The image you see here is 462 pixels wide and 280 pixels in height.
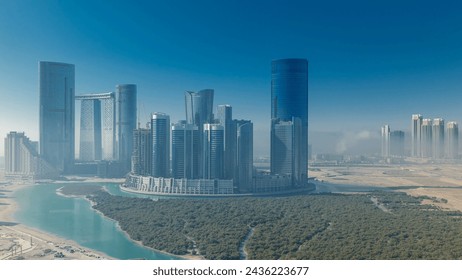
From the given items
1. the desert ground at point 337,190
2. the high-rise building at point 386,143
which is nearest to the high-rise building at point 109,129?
the desert ground at point 337,190

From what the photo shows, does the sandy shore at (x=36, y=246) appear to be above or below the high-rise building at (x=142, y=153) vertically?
below

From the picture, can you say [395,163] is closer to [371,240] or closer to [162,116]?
[162,116]

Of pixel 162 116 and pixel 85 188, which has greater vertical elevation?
pixel 162 116

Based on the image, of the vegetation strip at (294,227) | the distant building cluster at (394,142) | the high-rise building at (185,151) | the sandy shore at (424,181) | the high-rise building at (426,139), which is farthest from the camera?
the distant building cluster at (394,142)

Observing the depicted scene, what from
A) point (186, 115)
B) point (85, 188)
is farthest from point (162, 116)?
point (85, 188)

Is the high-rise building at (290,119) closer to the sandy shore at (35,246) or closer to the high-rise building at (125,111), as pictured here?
the high-rise building at (125,111)

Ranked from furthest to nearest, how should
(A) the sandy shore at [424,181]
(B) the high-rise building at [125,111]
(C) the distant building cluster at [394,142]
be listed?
(B) the high-rise building at [125,111]
(C) the distant building cluster at [394,142]
(A) the sandy shore at [424,181]
